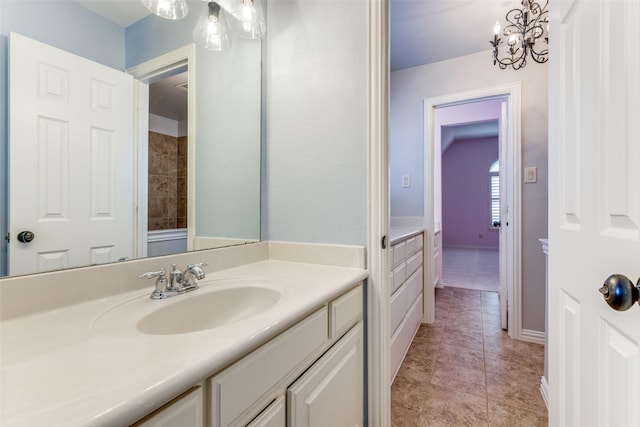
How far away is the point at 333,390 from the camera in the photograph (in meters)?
0.86

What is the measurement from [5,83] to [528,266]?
290 cm

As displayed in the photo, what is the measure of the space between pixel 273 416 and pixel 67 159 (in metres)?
0.84

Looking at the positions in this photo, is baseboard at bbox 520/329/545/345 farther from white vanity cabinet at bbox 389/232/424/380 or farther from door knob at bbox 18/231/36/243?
door knob at bbox 18/231/36/243

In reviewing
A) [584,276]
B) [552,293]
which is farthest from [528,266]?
[584,276]

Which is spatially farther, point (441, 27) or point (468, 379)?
point (441, 27)

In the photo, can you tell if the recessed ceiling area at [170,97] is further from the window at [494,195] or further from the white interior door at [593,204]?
the window at [494,195]

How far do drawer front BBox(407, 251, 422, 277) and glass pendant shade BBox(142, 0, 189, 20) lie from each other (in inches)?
73.7

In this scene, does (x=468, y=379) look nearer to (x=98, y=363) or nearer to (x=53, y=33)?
(x=98, y=363)

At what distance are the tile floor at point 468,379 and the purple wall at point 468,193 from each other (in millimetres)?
4982

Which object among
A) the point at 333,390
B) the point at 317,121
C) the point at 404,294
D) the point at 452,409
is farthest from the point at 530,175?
the point at 333,390

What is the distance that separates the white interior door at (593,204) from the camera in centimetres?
54

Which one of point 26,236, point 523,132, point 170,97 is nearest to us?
point 26,236

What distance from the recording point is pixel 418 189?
2.66 m

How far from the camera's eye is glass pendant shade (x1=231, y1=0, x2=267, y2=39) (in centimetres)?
122
